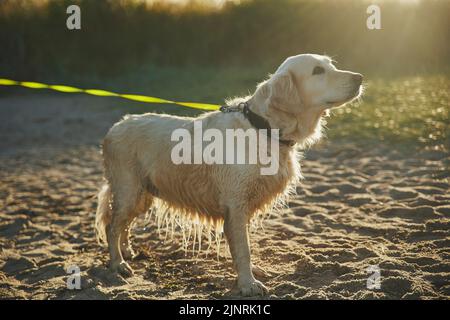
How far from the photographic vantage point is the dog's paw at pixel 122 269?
17.0ft

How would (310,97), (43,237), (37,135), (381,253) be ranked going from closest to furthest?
(310,97) < (381,253) < (43,237) < (37,135)

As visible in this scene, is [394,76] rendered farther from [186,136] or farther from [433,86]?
[186,136]

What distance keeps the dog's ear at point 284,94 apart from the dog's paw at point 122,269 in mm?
2077

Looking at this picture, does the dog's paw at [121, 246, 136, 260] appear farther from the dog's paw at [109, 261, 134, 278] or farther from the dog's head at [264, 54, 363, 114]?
the dog's head at [264, 54, 363, 114]

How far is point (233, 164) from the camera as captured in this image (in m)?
4.67

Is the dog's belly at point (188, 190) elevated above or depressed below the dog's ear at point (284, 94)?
below

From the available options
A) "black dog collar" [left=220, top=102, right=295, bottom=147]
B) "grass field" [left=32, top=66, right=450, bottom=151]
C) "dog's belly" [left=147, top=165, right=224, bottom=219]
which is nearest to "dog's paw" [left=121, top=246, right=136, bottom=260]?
"dog's belly" [left=147, top=165, right=224, bottom=219]

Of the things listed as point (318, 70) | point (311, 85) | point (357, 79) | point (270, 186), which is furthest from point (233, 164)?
point (357, 79)

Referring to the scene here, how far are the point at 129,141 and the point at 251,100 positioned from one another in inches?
51.1

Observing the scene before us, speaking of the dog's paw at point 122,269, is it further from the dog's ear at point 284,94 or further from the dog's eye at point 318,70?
the dog's eye at point 318,70

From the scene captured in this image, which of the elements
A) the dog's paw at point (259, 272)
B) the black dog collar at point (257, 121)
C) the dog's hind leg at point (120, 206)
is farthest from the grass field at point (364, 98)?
the dog's hind leg at point (120, 206)

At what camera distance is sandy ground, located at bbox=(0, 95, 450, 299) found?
15.2ft

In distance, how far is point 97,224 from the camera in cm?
569
